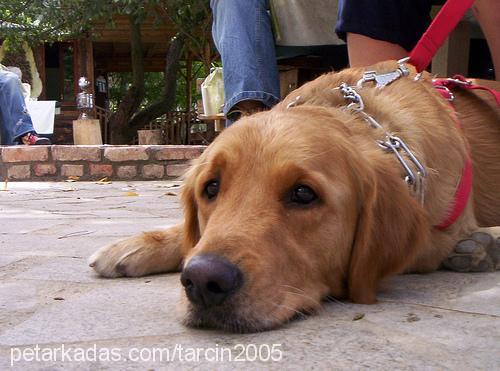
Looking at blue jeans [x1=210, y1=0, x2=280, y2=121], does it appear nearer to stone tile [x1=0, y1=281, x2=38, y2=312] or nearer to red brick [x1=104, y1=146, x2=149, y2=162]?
stone tile [x1=0, y1=281, x2=38, y2=312]

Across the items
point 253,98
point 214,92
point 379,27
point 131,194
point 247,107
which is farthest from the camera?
point 214,92

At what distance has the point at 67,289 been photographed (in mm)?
2432

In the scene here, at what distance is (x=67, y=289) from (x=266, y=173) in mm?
921

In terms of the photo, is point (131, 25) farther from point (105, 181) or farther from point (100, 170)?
point (105, 181)

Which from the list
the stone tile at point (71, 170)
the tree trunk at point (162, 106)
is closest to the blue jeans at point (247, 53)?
the stone tile at point (71, 170)

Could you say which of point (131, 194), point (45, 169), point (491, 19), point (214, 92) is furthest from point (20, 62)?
Answer: point (491, 19)

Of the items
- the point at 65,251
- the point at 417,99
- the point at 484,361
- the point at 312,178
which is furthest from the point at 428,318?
the point at 65,251

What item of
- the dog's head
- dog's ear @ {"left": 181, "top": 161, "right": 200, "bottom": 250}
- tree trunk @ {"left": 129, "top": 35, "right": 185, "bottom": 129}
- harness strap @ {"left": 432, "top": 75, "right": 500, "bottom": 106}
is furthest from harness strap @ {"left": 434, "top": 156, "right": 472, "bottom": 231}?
tree trunk @ {"left": 129, "top": 35, "right": 185, "bottom": 129}

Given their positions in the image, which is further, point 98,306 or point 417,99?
point 417,99

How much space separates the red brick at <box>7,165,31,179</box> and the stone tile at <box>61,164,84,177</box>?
0.51 meters

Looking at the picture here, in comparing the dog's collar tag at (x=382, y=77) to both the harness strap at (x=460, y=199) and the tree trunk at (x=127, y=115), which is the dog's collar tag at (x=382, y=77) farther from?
the tree trunk at (x=127, y=115)

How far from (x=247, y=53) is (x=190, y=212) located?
2217 mm

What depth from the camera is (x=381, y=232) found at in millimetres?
2242

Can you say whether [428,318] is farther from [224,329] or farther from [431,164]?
[431,164]
